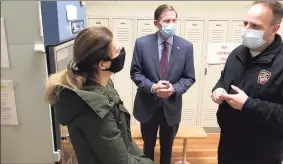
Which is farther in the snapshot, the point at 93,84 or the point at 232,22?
the point at 232,22

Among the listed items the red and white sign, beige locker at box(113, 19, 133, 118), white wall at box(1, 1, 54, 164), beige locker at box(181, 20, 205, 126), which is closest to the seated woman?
white wall at box(1, 1, 54, 164)

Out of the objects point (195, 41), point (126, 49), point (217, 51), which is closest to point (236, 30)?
point (217, 51)

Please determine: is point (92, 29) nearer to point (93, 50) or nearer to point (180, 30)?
point (93, 50)

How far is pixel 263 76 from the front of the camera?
4.16 feet

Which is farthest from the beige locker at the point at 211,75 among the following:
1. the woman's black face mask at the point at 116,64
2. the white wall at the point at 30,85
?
the white wall at the point at 30,85

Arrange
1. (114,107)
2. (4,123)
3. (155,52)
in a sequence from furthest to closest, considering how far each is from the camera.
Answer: (155,52) < (114,107) < (4,123)

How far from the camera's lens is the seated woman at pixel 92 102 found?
1.00m

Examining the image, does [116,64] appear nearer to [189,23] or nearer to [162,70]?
[162,70]

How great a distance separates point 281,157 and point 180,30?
185 cm

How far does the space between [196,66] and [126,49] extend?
0.87 metres

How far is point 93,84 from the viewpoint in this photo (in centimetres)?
113

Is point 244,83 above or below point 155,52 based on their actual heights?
below

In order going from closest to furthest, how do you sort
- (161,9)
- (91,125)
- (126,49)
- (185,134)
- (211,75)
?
1. (91,125)
2. (161,9)
3. (185,134)
4. (126,49)
5. (211,75)

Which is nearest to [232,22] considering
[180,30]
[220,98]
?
[180,30]
